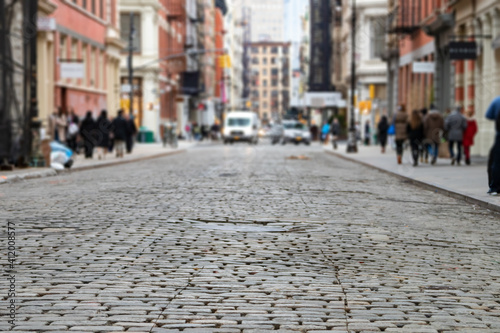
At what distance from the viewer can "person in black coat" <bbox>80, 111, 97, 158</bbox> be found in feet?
112

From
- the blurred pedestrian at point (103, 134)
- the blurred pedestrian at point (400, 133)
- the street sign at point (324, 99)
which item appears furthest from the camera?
the street sign at point (324, 99)

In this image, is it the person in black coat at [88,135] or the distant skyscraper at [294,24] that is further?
the distant skyscraper at [294,24]

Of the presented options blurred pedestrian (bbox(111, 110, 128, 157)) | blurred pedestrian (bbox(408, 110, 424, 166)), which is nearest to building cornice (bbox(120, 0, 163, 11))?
blurred pedestrian (bbox(111, 110, 128, 157))

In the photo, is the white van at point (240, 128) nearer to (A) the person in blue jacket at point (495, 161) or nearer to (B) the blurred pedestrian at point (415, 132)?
(B) the blurred pedestrian at point (415, 132)

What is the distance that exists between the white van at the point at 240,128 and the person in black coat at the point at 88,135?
107ft

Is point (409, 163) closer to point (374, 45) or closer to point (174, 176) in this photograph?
point (174, 176)

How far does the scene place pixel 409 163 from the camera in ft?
97.8

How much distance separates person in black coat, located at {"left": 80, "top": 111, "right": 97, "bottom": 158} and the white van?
1289 inches

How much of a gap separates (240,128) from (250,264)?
5934 cm

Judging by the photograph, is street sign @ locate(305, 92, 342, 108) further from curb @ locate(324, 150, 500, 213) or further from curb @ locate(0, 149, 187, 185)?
curb @ locate(324, 150, 500, 213)

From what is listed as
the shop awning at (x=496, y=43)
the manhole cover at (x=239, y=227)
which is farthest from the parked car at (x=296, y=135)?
the manhole cover at (x=239, y=227)

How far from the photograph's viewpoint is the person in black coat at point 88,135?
34219 millimetres

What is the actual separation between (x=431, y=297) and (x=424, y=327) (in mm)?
1037

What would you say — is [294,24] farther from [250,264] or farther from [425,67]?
[250,264]
